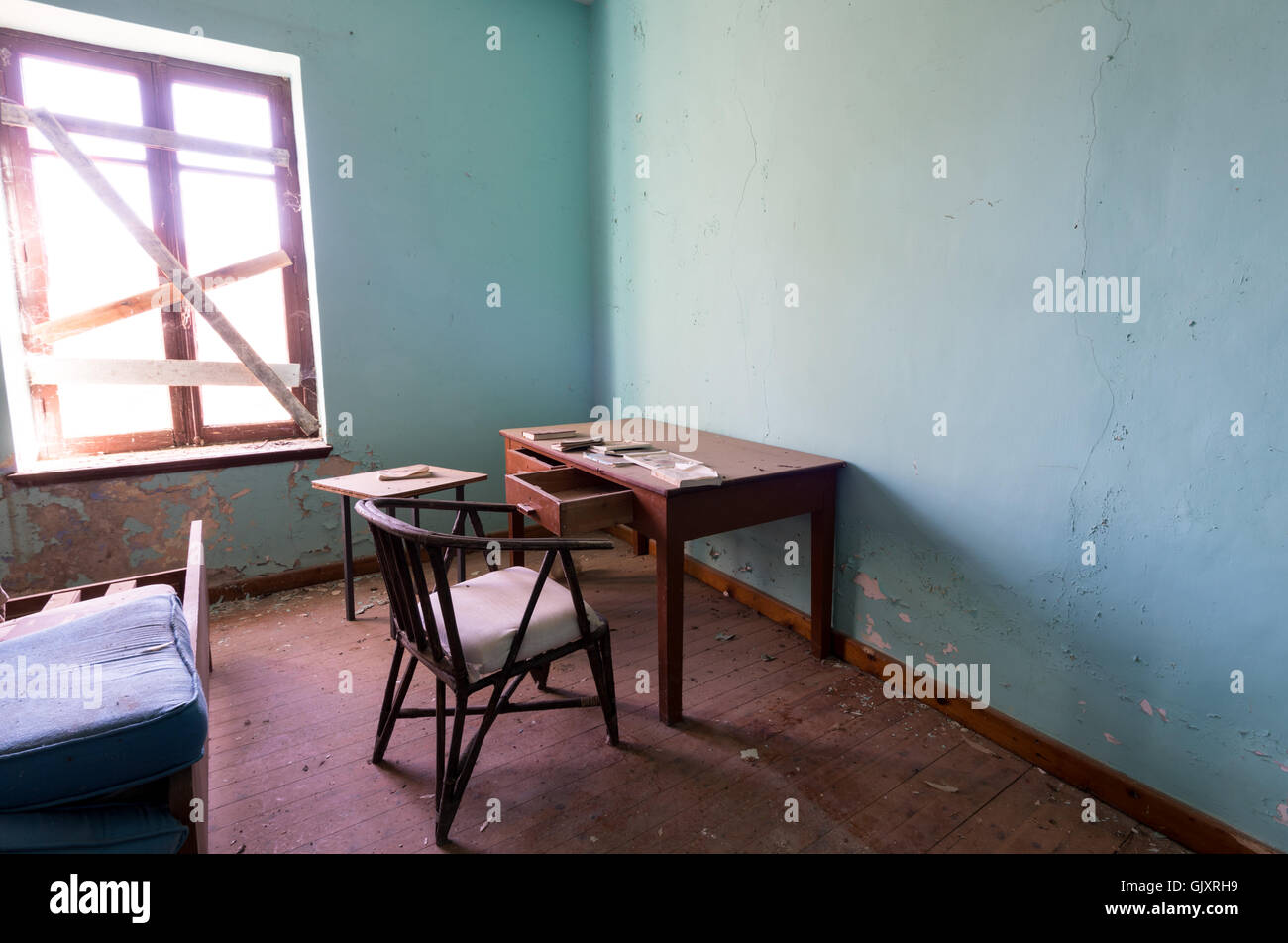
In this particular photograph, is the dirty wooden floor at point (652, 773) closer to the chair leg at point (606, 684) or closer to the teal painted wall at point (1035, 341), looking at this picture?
the chair leg at point (606, 684)

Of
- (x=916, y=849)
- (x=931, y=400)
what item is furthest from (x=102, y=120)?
(x=916, y=849)

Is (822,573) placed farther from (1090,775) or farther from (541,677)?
(541,677)

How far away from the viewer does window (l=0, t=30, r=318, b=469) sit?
110 inches

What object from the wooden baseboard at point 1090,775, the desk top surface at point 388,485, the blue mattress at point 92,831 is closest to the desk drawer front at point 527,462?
the desk top surface at point 388,485

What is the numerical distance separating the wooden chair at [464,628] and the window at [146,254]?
201cm

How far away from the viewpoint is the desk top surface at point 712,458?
7.03 ft

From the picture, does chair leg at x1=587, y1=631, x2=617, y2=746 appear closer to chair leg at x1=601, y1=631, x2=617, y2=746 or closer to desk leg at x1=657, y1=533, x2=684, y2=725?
chair leg at x1=601, y1=631, x2=617, y2=746

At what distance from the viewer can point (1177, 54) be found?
1449 mm

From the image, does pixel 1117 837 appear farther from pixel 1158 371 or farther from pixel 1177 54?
pixel 1177 54

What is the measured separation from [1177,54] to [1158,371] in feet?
2.29

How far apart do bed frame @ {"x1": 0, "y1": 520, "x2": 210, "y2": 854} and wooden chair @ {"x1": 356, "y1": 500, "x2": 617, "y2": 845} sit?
0.48m

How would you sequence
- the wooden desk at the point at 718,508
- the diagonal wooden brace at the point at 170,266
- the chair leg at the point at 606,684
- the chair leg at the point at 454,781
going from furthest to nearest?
the diagonal wooden brace at the point at 170,266 < the wooden desk at the point at 718,508 < the chair leg at the point at 606,684 < the chair leg at the point at 454,781

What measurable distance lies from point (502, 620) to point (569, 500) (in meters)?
0.48
